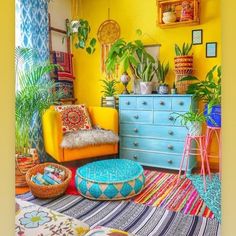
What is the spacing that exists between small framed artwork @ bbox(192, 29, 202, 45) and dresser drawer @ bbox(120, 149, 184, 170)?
150cm

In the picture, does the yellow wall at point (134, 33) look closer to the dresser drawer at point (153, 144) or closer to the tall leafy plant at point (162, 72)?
the tall leafy plant at point (162, 72)

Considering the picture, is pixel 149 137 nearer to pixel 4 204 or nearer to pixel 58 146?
pixel 58 146

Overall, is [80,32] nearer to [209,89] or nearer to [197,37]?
[197,37]

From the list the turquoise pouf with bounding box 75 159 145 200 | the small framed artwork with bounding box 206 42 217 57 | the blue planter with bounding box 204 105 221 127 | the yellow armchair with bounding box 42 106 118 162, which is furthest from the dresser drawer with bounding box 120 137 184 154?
the small framed artwork with bounding box 206 42 217 57

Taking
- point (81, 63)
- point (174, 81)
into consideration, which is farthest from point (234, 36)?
point (81, 63)

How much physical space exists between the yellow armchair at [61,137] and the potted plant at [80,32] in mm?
1084

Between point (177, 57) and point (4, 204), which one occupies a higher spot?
point (177, 57)

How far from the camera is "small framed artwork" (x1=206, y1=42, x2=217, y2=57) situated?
11.6ft

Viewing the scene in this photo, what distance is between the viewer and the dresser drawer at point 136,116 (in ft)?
11.7

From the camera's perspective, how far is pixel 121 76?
397 centimetres

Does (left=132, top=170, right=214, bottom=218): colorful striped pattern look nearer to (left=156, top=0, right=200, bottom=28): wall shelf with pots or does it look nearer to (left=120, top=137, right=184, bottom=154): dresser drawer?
(left=120, top=137, right=184, bottom=154): dresser drawer

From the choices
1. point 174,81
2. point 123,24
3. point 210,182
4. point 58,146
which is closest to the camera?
point 210,182

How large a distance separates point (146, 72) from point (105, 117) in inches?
31.4

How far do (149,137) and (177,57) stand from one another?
1061 mm
